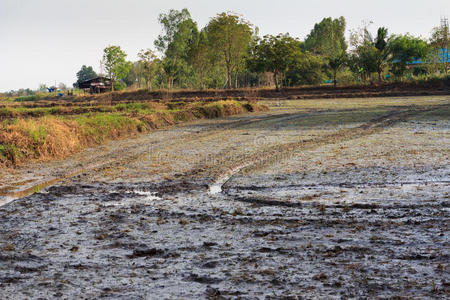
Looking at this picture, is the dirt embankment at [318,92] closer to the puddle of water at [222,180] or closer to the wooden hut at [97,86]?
the wooden hut at [97,86]

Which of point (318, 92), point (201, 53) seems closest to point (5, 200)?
point (318, 92)

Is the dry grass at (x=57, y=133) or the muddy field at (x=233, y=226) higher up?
the dry grass at (x=57, y=133)

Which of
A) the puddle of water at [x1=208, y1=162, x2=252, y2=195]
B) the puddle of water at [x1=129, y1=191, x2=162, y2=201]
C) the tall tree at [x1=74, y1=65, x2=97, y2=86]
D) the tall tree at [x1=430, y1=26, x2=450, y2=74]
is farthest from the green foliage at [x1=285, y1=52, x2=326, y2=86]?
the tall tree at [x1=74, y1=65, x2=97, y2=86]

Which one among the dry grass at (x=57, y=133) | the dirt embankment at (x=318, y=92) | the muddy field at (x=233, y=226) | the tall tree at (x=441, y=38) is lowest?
the muddy field at (x=233, y=226)

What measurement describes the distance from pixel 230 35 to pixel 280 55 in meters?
12.9

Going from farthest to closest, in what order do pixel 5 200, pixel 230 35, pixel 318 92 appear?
pixel 230 35 < pixel 318 92 < pixel 5 200

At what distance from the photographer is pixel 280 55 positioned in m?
47.3

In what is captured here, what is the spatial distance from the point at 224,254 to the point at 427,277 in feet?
5.17

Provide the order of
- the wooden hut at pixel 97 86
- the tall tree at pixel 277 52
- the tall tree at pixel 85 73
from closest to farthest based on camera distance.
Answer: the tall tree at pixel 277 52 → the wooden hut at pixel 97 86 → the tall tree at pixel 85 73

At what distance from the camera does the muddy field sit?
11.2ft

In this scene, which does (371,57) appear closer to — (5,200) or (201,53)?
(201,53)

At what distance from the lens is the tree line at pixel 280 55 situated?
4828 centimetres

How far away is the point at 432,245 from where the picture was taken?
4023mm

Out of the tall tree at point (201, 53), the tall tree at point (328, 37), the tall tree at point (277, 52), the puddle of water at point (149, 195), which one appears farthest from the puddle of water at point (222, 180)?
the tall tree at point (328, 37)
